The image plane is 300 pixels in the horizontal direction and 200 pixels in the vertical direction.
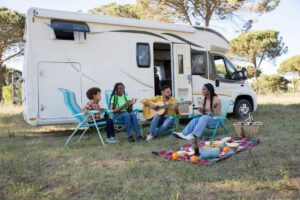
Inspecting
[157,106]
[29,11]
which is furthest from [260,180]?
[29,11]

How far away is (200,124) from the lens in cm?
557

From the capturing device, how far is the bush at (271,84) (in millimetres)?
25062

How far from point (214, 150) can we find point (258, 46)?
25.6 metres

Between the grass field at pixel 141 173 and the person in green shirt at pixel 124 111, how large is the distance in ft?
1.52

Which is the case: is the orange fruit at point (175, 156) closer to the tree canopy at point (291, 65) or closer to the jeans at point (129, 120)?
the jeans at point (129, 120)

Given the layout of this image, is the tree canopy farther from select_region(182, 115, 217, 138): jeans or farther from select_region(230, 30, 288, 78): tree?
select_region(182, 115, 217, 138): jeans

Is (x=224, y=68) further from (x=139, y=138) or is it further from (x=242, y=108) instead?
(x=139, y=138)

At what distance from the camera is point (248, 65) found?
95.6ft

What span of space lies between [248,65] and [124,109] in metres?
24.6

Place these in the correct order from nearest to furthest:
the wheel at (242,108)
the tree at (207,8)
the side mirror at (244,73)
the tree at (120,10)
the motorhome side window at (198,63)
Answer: the motorhome side window at (198,63) < the side mirror at (244,73) < the wheel at (242,108) < the tree at (207,8) < the tree at (120,10)

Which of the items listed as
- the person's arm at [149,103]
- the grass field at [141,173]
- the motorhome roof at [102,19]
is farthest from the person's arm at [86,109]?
the motorhome roof at [102,19]

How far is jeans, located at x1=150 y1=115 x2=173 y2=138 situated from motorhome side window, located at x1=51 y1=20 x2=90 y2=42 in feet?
7.00

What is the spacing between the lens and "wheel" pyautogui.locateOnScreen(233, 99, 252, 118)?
8.71 metres

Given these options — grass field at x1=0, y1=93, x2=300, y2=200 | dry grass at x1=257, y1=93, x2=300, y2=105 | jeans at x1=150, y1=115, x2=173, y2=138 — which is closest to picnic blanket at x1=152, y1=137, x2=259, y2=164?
grass field at x1=0, y1=93, x2=300, y2=200
